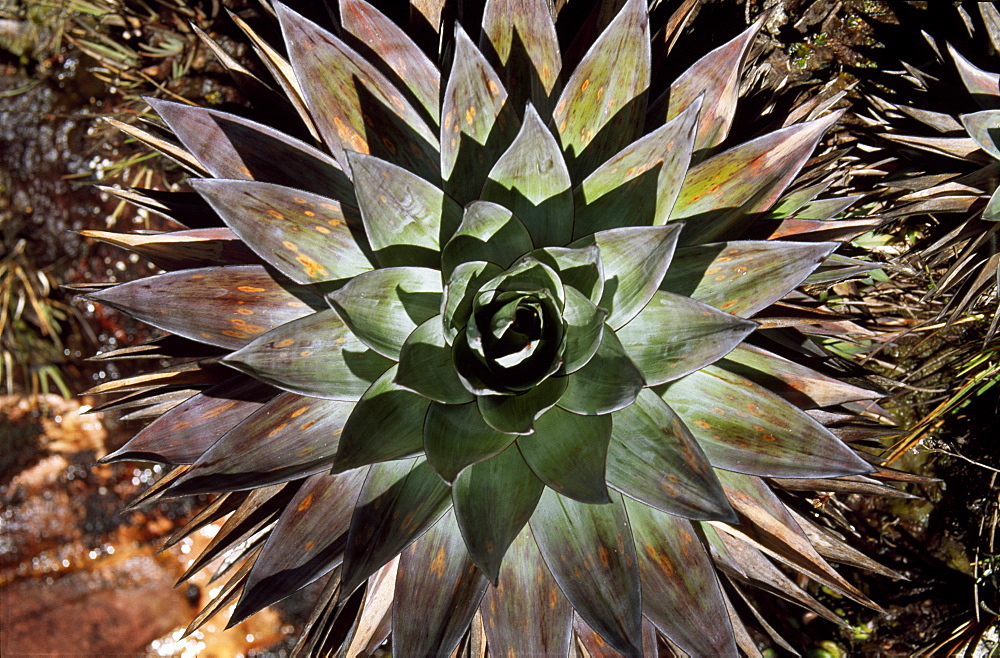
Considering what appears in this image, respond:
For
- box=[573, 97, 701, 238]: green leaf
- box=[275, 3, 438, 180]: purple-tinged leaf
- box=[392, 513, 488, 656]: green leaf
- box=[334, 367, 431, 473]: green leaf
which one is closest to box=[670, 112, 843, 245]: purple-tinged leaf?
box=[573, 97, 701, 238]: green leaf

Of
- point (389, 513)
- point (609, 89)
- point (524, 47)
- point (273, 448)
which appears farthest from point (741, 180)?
point (273, 448)

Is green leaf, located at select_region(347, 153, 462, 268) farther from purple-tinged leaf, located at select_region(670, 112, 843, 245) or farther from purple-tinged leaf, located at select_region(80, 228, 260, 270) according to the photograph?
purple-tinged leaf, located at select_region(670, 112, 843, 245)

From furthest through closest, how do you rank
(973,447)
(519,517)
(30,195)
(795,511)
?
(30,195) → (973,447) → (795,511) → (519,517)

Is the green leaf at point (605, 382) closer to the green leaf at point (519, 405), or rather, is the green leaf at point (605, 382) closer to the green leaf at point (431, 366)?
the green leaf at point (519, 405)

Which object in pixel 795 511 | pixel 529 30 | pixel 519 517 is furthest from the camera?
pixel 795 511

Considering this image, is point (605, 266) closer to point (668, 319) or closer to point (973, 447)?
point (668, 319)

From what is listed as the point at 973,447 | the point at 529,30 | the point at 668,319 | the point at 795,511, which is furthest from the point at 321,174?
the point at 973,447
